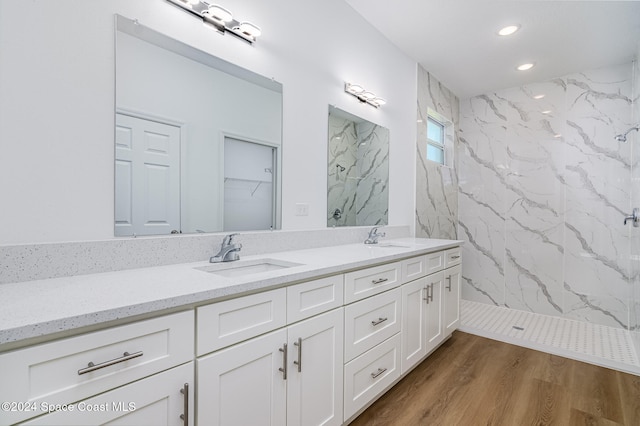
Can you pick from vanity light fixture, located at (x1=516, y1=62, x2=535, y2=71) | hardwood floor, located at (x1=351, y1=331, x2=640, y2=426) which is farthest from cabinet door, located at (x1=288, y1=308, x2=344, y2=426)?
vanity light fixture, located at (x1=516, y1=62, x2=535, y2=71)

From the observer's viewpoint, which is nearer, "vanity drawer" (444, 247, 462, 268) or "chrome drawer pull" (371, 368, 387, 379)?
"chrome drawer pull" (371, 368, 387, 379)

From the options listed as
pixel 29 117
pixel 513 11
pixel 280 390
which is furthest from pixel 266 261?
pixel 513 11

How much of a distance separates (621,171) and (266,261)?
12.4ft

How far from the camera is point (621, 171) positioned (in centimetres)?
313

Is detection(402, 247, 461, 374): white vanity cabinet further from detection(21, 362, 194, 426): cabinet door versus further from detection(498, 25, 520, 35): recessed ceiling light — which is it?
detection(498, 25, 520, 35): recessed ceiling light

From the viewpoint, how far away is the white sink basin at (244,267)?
141 centimetres

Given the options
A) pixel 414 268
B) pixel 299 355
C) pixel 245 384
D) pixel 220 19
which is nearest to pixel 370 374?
pixel 299 355

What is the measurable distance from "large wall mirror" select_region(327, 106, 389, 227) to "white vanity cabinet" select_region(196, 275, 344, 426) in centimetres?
99

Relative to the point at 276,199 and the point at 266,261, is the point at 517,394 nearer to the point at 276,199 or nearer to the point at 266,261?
the point at 266,261

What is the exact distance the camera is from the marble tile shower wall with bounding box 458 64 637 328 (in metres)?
3.17

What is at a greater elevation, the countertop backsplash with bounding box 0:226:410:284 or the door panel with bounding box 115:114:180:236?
the door panel with bounding box 115:114:180:236

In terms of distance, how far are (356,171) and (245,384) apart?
1.84 metres

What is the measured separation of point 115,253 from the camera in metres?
1.23

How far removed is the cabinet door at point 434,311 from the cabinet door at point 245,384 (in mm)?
1453
